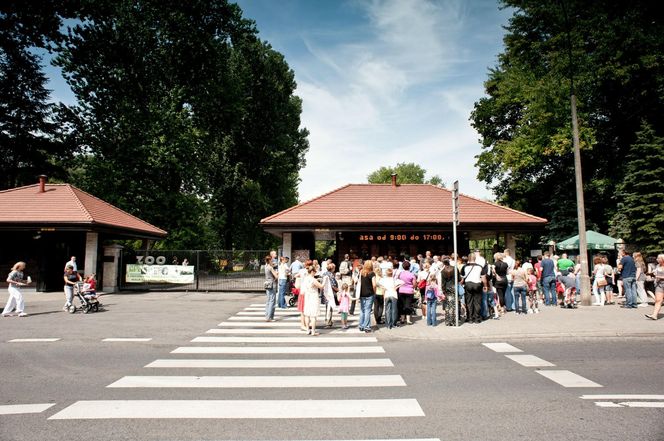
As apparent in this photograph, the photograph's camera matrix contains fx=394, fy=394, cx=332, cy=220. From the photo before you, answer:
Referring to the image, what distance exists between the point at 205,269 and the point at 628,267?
18342mm

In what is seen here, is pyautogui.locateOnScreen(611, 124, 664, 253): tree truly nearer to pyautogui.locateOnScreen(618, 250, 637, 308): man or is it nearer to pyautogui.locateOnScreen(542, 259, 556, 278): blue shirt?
pyautogui.locateOnScreen(618, 250, 637, 308): man

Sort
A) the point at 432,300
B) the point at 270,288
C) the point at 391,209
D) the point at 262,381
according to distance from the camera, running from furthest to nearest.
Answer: the point at 391,209 → the point at 270,288 → the point at 432,300 → the point at 262,381

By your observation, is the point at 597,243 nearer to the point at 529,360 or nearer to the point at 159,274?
the point at 529,360

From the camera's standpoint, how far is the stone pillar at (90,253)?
65.7ft

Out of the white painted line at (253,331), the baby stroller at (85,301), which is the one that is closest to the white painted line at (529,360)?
the white painted line at (253,331)

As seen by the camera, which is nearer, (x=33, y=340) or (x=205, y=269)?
(x=33, y=340)

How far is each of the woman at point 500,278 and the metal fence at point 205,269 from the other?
475 inches

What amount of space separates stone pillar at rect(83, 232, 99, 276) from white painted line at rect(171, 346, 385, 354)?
48.6 feet

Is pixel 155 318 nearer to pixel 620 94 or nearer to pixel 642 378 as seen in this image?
pixel 642 378

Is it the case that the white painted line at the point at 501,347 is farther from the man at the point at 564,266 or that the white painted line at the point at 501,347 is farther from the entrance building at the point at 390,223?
A: the entrance building at the point at 390,223

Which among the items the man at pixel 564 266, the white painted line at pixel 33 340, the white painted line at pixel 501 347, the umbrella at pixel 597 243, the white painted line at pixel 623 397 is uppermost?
the umbrella at pixel 597 243

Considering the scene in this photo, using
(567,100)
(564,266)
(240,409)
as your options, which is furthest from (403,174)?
(240,409)

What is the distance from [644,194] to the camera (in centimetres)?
2359

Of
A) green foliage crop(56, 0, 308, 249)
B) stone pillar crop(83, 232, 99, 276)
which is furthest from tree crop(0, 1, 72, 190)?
stone pillar crop(83, 232, 99, 276)
